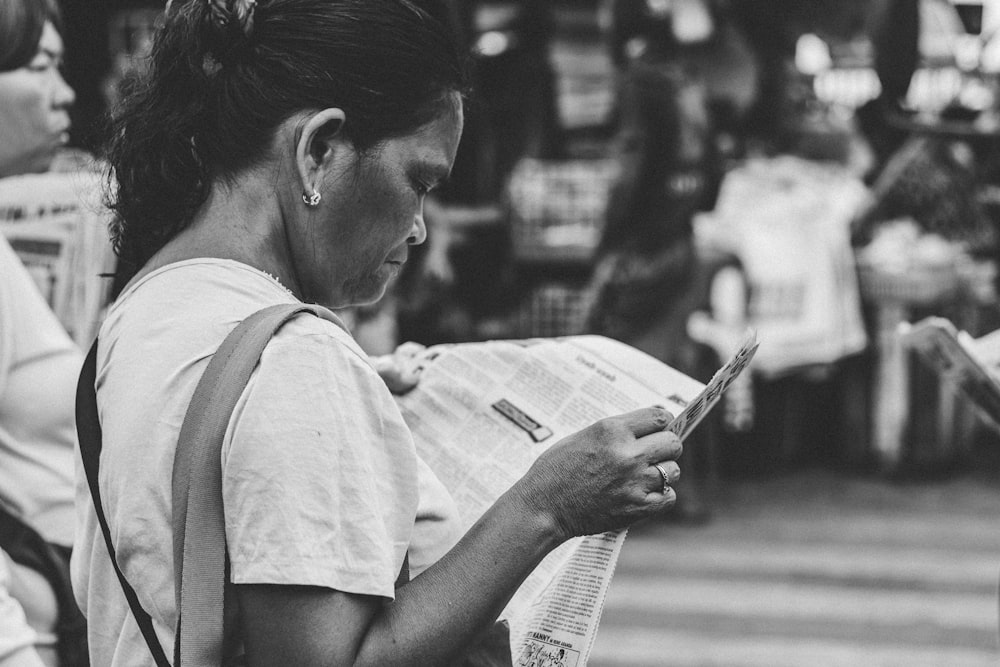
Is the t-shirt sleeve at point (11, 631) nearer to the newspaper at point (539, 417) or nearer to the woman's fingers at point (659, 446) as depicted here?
the newspaper at point (539, 417)

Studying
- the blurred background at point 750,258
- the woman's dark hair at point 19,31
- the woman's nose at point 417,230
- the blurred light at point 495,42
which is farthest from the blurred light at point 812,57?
the woman's nose at point 417,230

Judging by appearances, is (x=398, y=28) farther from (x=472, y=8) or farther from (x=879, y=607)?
(x=472, y=8)

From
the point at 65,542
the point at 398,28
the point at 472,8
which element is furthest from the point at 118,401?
the point at 472,8

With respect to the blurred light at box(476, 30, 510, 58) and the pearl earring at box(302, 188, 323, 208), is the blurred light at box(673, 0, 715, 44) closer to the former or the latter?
the blurred light at box(476, 30, 510, 58)

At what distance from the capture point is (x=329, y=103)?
1163 mm

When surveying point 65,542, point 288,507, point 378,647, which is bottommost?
point 65,542

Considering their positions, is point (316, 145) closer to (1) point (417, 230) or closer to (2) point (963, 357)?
(1) point (417, 230)

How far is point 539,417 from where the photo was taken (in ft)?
4.78

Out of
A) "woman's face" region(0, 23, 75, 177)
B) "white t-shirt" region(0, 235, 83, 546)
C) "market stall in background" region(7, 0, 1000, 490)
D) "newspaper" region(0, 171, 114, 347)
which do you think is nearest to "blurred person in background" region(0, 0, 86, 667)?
"white t-shirt" region(0, 235, 83, 546)

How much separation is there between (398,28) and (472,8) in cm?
489

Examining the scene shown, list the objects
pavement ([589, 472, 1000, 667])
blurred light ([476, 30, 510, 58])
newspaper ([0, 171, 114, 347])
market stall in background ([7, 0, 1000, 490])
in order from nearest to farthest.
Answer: newspaper ([0, 171, 114, 347]) → pavement ([589, 472, 1000, 667]) → market stall in background ([7, 0, 1000, 490]) → blurred light ([476, 30, 510, 58])

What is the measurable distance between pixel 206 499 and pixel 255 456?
7cm

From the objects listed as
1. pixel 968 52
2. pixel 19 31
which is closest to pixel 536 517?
pixel 19 31

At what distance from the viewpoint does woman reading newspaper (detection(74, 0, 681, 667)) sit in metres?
1.02
